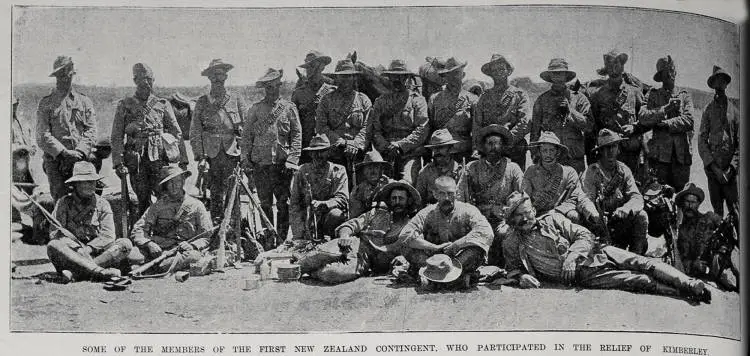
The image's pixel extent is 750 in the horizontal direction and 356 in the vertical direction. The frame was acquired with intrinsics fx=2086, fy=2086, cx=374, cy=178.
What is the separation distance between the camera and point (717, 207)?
65.3 feet

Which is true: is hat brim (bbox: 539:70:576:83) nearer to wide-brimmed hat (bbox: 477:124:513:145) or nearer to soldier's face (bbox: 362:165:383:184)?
wide-brimmed hat (bbox: 477:124:513:145)

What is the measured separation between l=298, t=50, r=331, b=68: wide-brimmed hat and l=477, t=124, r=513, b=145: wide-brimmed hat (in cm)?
164

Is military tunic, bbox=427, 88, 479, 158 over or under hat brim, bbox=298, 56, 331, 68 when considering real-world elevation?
under

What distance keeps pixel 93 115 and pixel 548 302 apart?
469 centimetres

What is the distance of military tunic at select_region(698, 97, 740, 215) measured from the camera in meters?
19.9

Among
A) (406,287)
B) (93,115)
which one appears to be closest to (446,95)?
(406,287)

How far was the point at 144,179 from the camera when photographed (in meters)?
19.9

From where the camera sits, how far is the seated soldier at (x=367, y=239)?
19.5 m

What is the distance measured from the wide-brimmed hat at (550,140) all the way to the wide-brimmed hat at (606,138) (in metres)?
0.30

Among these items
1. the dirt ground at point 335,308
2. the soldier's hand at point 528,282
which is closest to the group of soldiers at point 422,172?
the soldier's hand at point 528,282

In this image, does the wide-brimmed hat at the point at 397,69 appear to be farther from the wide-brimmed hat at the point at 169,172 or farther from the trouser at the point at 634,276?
the trouser at the point at 634,276

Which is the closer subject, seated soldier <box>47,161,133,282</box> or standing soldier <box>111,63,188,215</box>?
seated soldier <box>47,161,133,282</box>

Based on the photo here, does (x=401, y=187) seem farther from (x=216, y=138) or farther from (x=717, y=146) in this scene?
(x=717, y=146)

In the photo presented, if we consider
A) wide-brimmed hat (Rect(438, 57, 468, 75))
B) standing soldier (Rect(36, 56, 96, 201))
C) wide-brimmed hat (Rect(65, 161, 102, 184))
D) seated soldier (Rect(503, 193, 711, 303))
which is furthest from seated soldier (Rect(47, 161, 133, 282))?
seated soldier (Rect(503, 193, 711, 303))
